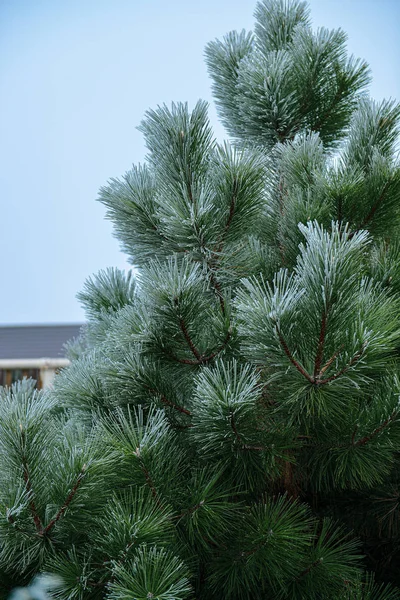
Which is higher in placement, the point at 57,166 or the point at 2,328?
the point at 57,166

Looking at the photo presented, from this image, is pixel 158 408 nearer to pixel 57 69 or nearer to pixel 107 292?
pixel 107 292

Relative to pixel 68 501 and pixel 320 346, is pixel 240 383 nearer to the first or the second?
pixel 320 346

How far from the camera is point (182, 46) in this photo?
1.53 meters

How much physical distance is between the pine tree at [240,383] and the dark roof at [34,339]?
1734 millimetres

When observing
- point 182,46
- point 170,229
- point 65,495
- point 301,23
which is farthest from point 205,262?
point 182,46

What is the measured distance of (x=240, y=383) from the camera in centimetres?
56

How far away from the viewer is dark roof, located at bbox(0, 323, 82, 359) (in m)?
2.47

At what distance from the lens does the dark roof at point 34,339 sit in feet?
8.11

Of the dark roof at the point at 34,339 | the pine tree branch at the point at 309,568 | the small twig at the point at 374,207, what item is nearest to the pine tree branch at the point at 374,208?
the small twig at the point at 374,207

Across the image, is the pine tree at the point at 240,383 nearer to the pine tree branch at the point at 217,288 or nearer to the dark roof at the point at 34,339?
the pine tree branch at the point at 217,288

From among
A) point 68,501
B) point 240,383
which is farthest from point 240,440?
point 68,501

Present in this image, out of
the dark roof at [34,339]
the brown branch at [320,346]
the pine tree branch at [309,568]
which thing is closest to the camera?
the brown branch at [320,346]

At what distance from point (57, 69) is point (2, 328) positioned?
1452 millimetres

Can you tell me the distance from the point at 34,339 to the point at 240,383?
226 cm
